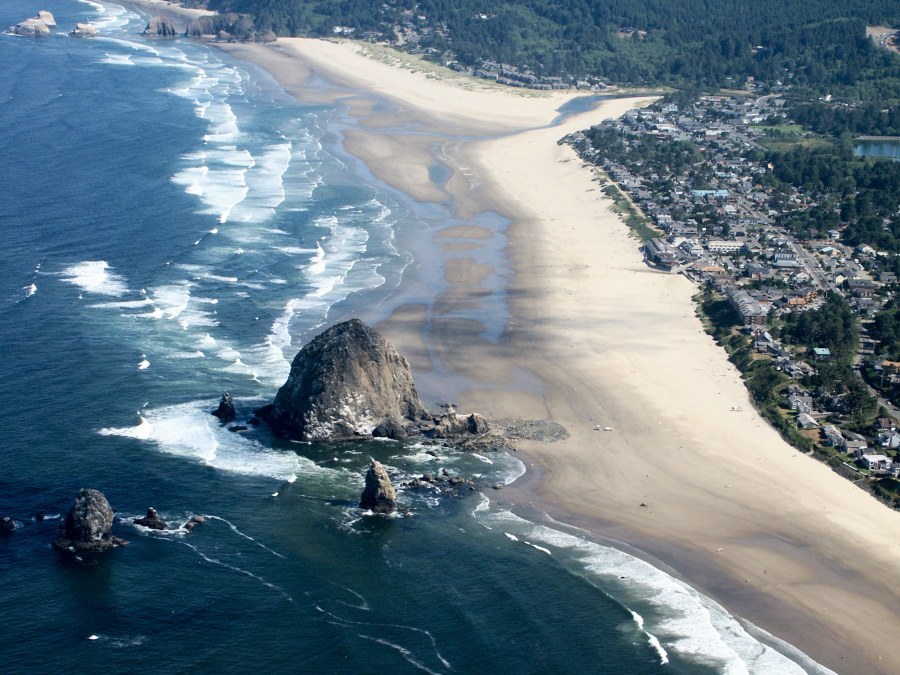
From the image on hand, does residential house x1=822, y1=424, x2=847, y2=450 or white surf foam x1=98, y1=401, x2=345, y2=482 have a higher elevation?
residential house x1=822, y1=424, x2=847, y2=450

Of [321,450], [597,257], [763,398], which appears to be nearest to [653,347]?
[763,398]

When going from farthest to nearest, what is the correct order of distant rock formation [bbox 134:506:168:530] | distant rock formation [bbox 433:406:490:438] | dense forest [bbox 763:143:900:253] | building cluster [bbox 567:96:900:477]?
dense forest [bbox 763:143:900:253] < building cluster [bbox 567:96:900:477] < distant rock formation [bbox 433:406:490:438] < distant rock formation [bbox 134:506:168:530]

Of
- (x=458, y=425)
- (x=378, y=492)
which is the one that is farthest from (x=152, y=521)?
(x=458, y=425)

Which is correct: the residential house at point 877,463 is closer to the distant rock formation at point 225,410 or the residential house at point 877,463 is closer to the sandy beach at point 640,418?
the sandy beach at point 640,418

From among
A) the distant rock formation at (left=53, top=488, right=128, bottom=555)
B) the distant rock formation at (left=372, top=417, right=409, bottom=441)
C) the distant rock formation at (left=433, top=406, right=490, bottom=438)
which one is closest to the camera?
the distant rock formation at (left=53, top=488, right=128, bottom=555)

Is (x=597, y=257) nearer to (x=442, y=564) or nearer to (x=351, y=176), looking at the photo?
(x=351, y=176)

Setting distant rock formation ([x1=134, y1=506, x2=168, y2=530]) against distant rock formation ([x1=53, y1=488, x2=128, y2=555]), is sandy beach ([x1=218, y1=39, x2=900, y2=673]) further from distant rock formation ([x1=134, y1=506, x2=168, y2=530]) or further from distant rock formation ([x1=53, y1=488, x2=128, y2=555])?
distant rock formation ([x1=53, y1=488, x2=128, y2=555])

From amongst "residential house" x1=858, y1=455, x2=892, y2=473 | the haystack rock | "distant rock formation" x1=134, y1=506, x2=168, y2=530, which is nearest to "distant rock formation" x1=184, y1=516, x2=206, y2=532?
"distant rock formation" x1=134, y1=506, x2=168, y2=530

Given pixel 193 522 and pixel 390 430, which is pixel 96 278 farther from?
pixel 193 522
